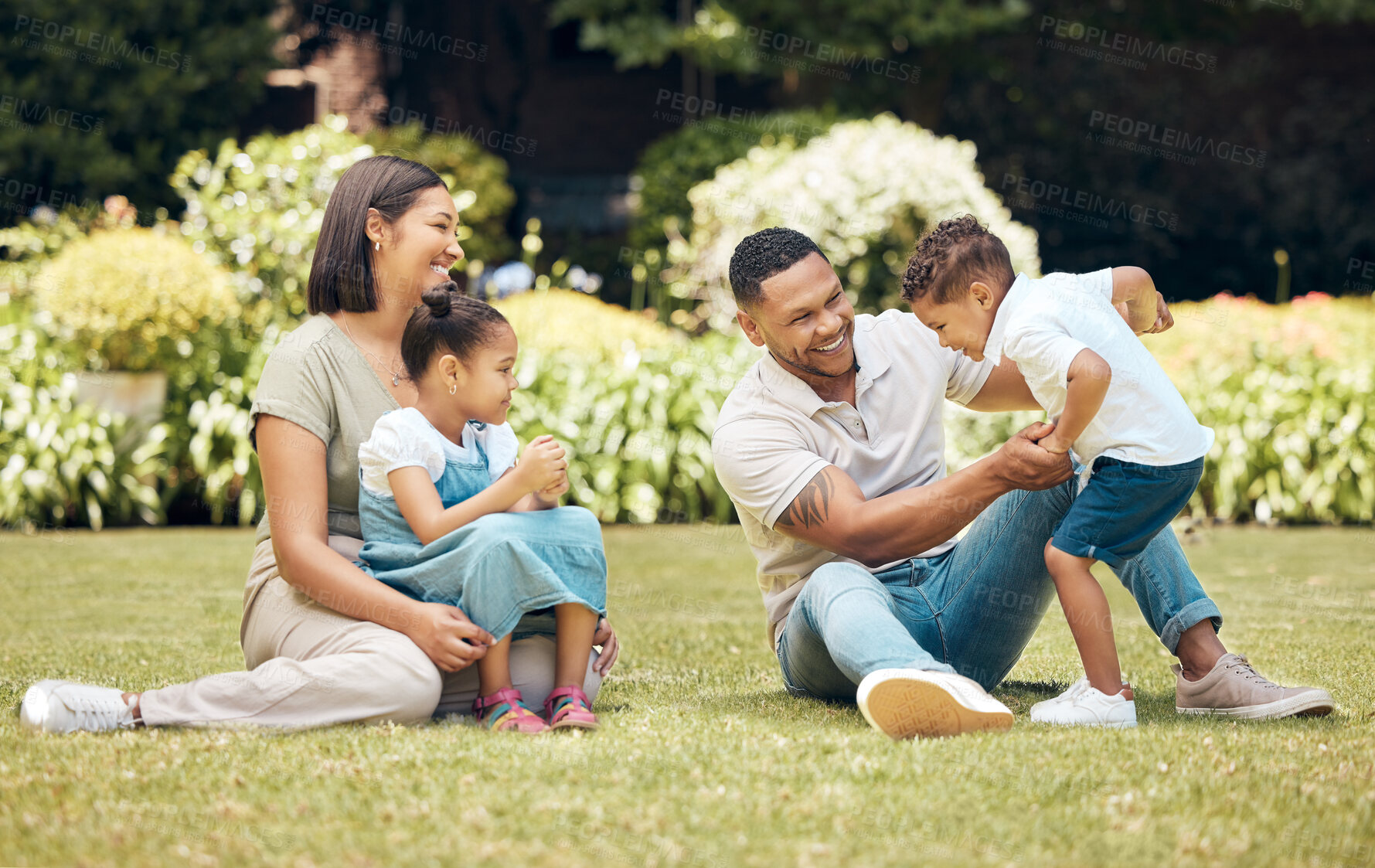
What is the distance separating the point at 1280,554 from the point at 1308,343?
2355 mm

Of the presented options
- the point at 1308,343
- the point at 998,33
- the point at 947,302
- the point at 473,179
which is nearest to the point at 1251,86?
the point at 998,33

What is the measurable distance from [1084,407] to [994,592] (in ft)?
1.70

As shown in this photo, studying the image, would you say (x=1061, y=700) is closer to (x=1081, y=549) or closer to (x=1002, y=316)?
(x=1081, y=549)

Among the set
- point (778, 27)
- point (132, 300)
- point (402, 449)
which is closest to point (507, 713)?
point (402, 449)

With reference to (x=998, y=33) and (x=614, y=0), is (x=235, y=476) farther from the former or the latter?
(x=998, y=33)

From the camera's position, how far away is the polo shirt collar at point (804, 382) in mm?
3217

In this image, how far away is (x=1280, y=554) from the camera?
6.48 m

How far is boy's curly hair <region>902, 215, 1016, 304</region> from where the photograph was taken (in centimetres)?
309

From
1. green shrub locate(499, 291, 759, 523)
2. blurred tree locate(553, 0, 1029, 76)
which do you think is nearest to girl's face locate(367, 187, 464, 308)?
green shrub locate(499, 291, 759, 523)
